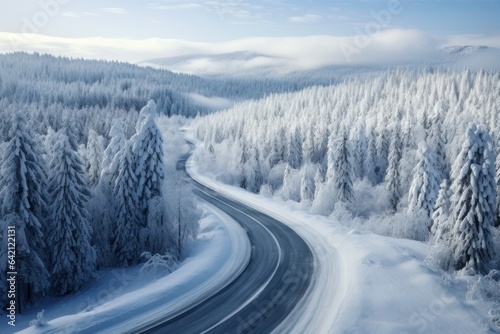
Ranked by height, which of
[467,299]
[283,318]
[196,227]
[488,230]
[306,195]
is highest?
[488,230]

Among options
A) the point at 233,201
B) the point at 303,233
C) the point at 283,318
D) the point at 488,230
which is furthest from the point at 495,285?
the point at 233,201

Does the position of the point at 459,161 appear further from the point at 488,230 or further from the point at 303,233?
the point at 303,233

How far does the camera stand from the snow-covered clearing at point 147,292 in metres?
14.6

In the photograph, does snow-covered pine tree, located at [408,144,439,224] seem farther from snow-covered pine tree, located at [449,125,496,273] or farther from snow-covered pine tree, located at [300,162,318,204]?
snow-covered pine tree, located at [300,162,318,204]

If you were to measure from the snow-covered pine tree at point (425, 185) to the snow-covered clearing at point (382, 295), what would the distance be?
57.4 ft

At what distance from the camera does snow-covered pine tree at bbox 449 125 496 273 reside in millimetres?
20734

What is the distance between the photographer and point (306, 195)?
61.1 metres

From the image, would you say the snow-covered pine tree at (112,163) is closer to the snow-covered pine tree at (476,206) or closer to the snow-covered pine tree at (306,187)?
the snow-covered pine tree at (476,206)

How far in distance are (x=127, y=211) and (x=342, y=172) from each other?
31942 mm

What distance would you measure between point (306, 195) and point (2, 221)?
4653 cm

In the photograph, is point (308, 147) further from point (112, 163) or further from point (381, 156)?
point (112, 163)

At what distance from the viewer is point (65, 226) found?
1061 inches

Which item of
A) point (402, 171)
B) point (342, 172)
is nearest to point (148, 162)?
point (342, 172)

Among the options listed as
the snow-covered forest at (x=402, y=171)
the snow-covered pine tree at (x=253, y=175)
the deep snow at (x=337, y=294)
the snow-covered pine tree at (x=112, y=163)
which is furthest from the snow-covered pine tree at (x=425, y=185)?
the snow-covered pine tree at (x=253, y=175)
